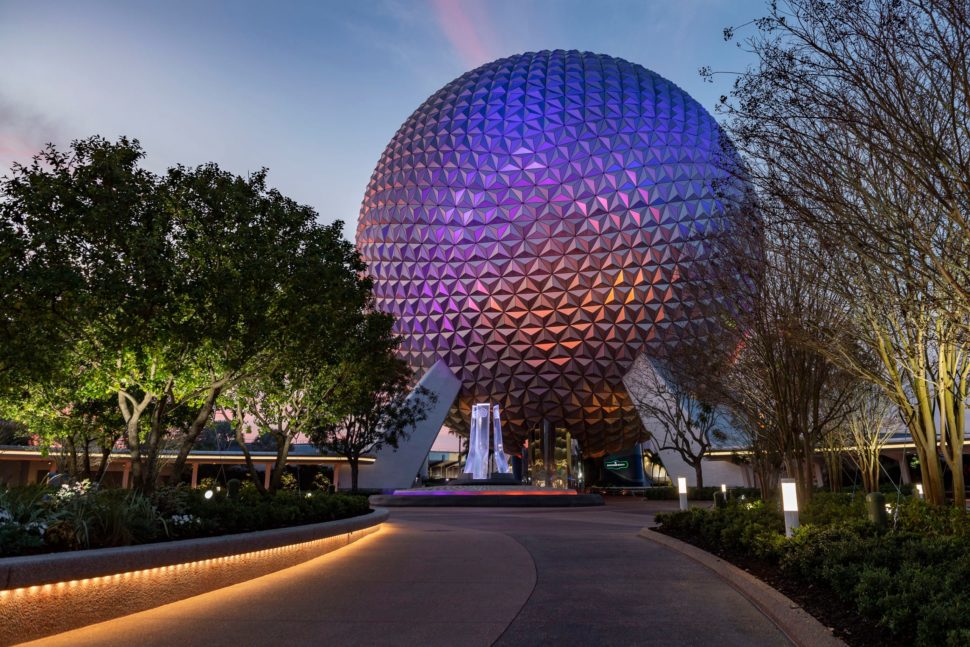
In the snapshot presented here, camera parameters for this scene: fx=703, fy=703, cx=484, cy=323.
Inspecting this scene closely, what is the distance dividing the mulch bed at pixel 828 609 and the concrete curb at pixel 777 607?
0.45ft

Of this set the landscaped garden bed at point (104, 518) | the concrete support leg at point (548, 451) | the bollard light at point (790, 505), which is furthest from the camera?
the concrete support leg at point (548, 451)

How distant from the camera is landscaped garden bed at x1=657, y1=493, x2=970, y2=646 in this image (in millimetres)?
5707

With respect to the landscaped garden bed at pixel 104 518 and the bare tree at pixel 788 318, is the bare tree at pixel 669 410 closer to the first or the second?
the bare tree at pixel 788 318

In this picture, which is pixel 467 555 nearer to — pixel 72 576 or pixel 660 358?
pixel 72 576

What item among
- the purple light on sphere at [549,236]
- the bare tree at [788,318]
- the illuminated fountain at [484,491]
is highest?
the purple light on sphere at [549,236]

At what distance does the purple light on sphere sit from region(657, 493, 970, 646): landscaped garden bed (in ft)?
94.7

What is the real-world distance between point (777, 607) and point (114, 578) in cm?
713

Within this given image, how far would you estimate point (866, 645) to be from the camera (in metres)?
5.83

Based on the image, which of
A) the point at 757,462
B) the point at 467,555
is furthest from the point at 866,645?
the point at 757,462

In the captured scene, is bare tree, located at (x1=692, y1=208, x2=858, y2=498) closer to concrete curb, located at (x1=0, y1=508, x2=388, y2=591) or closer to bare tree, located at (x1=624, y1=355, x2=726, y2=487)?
concrete curb, located at (x1=0, y1=508, x2=388, y2=591)

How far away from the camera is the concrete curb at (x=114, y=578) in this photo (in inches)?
251

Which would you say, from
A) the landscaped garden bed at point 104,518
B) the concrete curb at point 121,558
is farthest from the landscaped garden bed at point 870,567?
the landscaped garden bed at point 104,518

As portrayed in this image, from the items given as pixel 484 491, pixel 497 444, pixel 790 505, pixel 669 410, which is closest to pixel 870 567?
pixel 790 505

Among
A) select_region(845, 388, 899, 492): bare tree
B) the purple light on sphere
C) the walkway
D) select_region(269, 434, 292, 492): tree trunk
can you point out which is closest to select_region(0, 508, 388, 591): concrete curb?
the walkway
